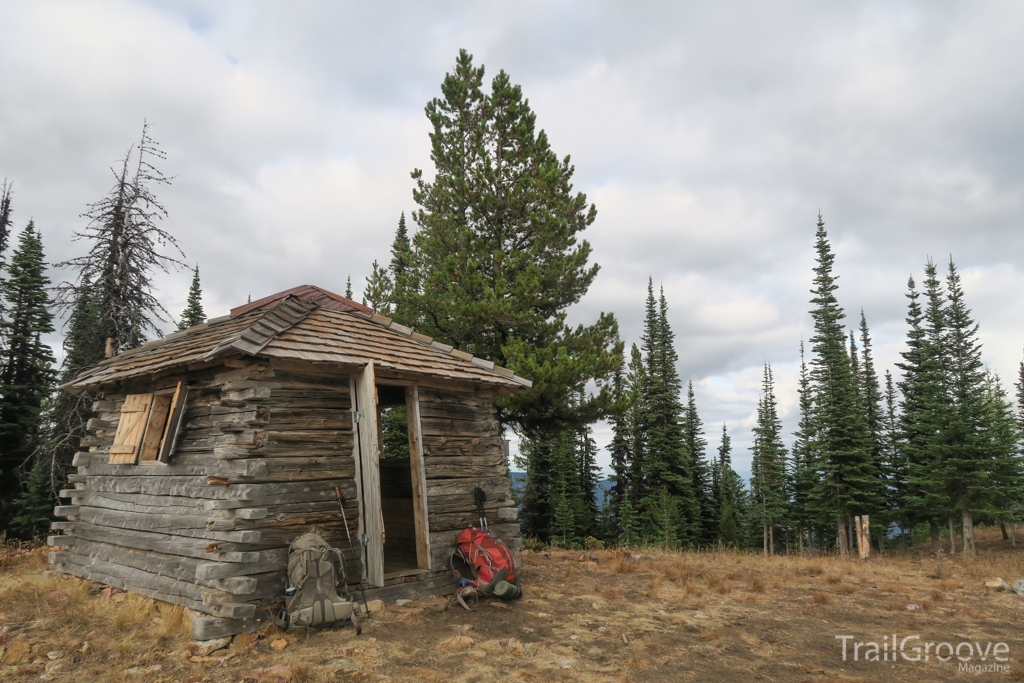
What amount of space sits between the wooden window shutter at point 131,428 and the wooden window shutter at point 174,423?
0.69 m

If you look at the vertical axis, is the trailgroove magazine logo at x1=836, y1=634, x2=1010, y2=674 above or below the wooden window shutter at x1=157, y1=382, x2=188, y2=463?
below

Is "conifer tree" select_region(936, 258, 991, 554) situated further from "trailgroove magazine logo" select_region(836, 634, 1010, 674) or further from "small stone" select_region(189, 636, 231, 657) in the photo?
"small stone" select_region(189, 636, 231, 657)

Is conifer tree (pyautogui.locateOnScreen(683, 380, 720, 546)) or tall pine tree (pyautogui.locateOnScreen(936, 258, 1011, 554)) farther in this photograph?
conifer tree (pyautogui.locateOnScreen(683, 380, 720, 546))

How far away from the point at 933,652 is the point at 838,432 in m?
27.3

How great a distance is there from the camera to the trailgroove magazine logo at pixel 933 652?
6.04m

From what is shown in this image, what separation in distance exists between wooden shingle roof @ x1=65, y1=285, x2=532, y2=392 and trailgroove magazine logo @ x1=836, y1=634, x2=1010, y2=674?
5937 mm

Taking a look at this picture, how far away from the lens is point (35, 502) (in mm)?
21547

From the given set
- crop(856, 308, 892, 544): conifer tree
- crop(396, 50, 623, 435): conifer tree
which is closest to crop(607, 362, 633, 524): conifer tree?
crop(856, 308, 892, 544): conifer tree

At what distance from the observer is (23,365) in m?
24.8

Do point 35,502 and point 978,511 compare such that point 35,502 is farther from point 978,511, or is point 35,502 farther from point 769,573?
point 978,511

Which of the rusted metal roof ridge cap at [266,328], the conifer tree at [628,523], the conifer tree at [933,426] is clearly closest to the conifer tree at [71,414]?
the rusted metal roof ridge cap at [266,328]

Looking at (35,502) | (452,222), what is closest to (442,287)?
(452,222)

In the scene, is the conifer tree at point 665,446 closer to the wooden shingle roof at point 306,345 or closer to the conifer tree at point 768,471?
the conifer tree at point 768,471

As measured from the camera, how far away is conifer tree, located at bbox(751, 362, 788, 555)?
43.1 m
